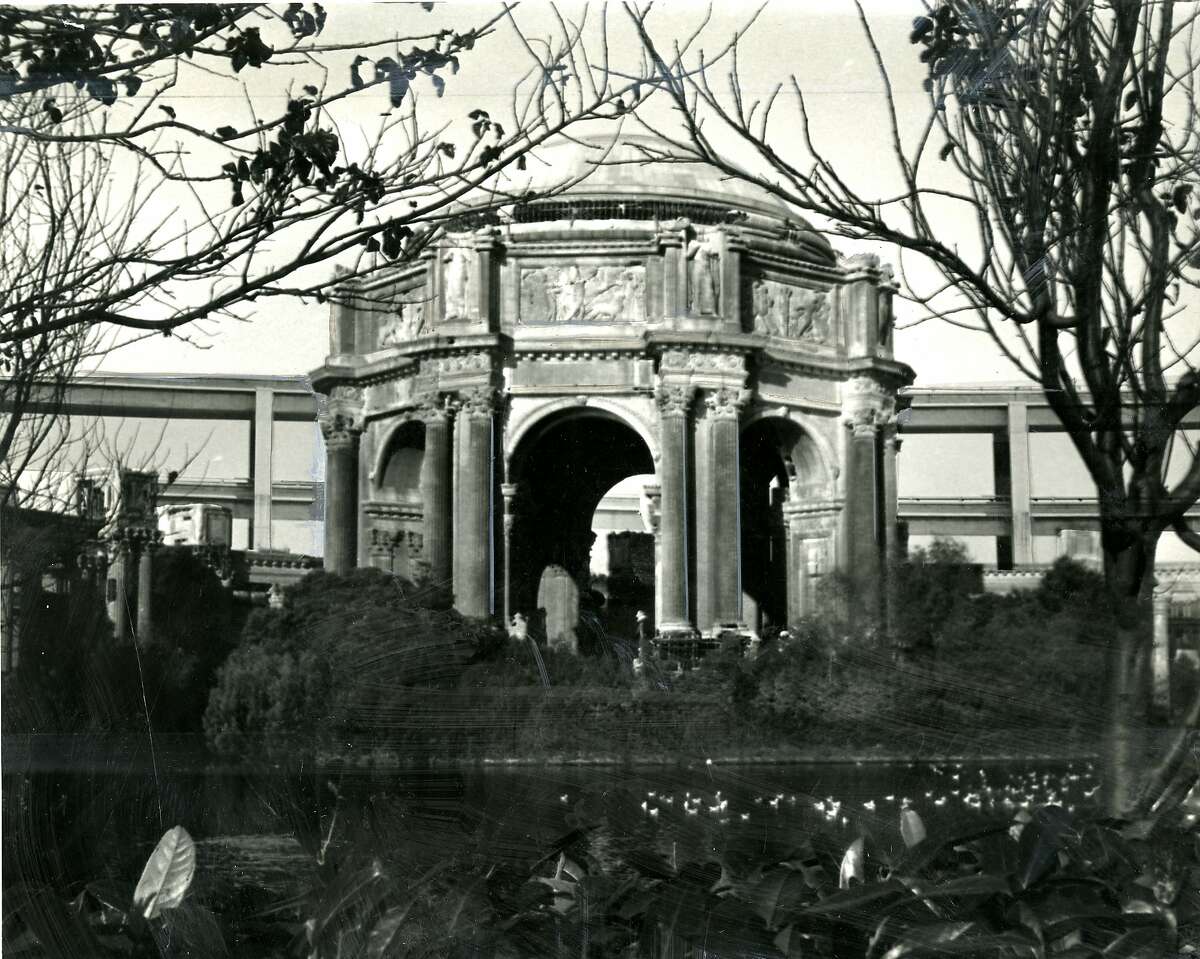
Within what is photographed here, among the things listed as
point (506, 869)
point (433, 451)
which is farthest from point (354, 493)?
point (506, 869)

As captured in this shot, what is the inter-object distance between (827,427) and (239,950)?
2.66 meters

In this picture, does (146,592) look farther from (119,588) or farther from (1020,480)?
(1020,480)

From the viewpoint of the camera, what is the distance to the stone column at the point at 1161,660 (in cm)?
406

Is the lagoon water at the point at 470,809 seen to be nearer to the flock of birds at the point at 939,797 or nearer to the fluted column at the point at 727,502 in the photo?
the flock of birds at the point at 939,797

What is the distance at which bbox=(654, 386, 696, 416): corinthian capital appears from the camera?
15.1 feet

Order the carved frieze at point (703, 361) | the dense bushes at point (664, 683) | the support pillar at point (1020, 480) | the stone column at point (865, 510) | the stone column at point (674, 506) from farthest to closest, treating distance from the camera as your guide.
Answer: the stone column at point (674, 506) < the carved frieze at point (703, 361) < the stone column at point (865, 510) < the support pillar at point (1020, 480) < the dense bushes at point (664, 683)

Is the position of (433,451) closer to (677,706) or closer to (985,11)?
(677,706)

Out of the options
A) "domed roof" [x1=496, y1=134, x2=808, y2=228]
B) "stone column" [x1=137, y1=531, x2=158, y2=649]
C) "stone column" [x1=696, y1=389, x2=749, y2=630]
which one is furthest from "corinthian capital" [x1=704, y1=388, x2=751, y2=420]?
"stone column" [x1=137, y1=531, x2=158, y2=649]

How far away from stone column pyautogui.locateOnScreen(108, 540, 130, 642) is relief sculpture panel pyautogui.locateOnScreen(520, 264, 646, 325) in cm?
167

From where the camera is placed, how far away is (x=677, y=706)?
432cm

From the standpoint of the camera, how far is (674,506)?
17.7 feet

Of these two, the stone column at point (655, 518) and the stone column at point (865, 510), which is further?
the stone column at point (655, 518)

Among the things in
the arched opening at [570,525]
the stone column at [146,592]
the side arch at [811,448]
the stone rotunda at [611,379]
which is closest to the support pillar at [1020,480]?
the stone rotunda at [611,379]

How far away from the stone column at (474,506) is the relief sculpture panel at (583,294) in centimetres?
37
